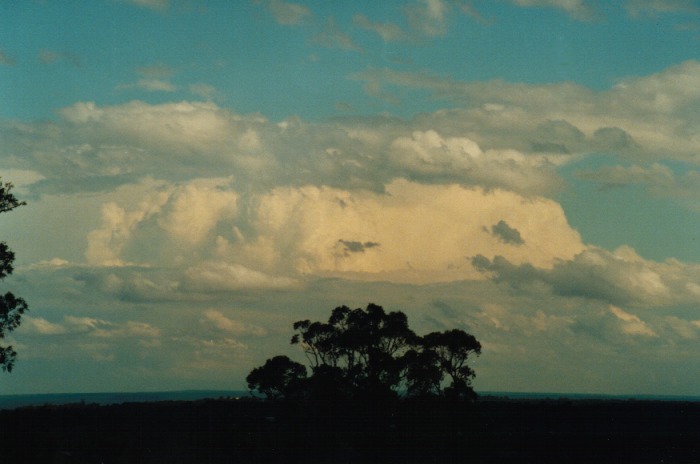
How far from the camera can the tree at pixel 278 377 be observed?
96.1 meters

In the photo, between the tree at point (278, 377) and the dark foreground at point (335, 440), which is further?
the tree at point (278, 377)

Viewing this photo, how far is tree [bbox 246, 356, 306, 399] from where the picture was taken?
315 feet

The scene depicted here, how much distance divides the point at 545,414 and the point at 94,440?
92.1 m

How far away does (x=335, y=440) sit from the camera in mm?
75125

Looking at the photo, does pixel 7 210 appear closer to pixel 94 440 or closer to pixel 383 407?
pixel 94 440

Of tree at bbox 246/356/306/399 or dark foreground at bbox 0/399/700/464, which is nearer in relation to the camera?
dark foreground at bbox 0/399/700/464

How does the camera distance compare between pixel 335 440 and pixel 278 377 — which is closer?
pixel 335 440

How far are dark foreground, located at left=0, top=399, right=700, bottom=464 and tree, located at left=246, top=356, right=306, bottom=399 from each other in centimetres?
294

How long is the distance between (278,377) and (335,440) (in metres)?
23.0

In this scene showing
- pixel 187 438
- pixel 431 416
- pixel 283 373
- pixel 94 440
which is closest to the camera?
pixel 94 440

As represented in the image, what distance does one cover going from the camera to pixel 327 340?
93125 millimetres

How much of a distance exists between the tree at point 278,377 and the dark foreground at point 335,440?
294 cm

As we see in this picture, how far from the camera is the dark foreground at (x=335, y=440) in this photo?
63.6 m

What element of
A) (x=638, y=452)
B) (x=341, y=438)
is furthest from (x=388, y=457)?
(x=638, y=452)
